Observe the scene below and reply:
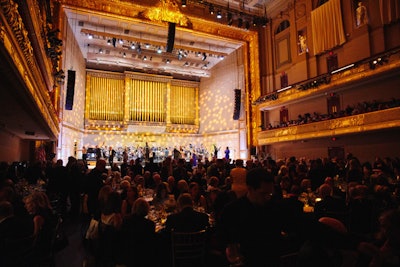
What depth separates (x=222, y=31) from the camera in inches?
660

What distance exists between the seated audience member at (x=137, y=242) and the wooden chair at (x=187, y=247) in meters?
0.25

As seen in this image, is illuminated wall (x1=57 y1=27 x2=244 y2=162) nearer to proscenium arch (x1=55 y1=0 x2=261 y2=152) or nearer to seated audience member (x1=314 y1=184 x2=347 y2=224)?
proscenium arch (x1=55 y1=0 x2=261 y2=152)

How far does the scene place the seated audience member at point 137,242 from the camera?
2932mm

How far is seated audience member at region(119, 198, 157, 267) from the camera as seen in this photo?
2.93 meters

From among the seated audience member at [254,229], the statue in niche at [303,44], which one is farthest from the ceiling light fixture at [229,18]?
the seated audience member at [254,229]

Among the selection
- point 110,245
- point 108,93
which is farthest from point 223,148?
point 110,245

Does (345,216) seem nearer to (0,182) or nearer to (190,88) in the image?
(0,182)

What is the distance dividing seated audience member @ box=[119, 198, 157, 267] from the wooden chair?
0.81ft

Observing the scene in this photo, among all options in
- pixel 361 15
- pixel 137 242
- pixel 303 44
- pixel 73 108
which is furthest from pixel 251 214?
pixel 73 108

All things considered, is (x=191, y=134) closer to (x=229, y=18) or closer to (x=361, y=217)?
(x=229, y=18)

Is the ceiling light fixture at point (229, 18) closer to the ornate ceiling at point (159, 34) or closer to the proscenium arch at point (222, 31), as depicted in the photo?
the ornate ceiling at point (159, 34)

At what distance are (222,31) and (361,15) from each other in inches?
297

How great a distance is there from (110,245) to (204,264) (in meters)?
1.13

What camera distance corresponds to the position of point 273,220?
6.04 ft
